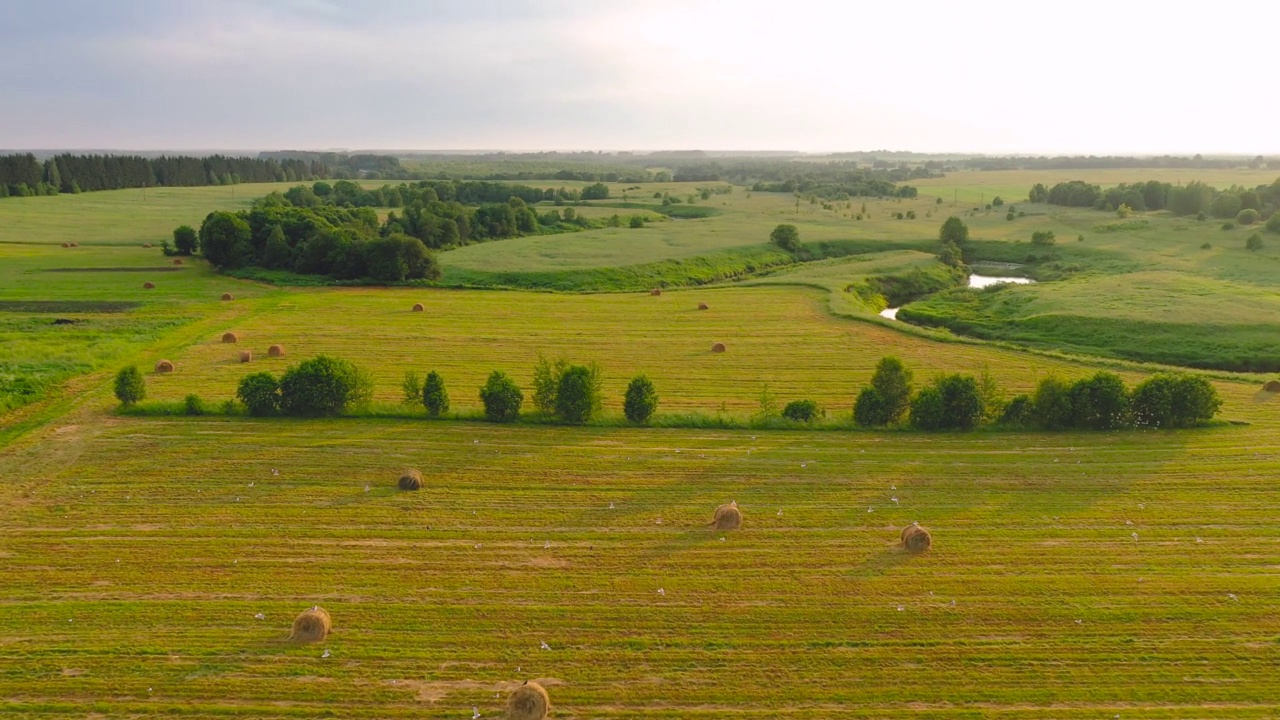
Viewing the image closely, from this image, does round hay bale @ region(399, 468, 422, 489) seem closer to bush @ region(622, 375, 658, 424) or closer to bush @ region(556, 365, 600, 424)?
bush @ region(556, 365, 600, 424)

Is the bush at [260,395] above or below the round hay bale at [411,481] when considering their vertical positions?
above

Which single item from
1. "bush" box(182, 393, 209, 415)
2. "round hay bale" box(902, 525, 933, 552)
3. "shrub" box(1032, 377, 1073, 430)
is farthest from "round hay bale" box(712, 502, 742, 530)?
"bush" box(182, 393, 209, 415)

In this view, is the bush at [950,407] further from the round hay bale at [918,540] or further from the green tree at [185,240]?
the green tree at [185,240]

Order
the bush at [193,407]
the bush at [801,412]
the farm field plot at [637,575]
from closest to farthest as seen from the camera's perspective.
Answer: the farm field plot at [637,575], the bush at [193,407], the bush at [801,412]

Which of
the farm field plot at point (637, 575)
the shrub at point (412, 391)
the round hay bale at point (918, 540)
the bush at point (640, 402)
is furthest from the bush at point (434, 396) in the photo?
the round hay bale at point (918, 540)

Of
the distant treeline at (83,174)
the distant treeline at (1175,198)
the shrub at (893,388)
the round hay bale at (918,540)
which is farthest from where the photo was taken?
the distant treeline at (83,174)

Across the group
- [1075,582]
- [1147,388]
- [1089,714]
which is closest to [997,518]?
[1075,582]

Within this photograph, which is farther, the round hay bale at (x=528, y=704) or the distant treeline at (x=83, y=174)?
the distant treeline at (x=83, y=174)
